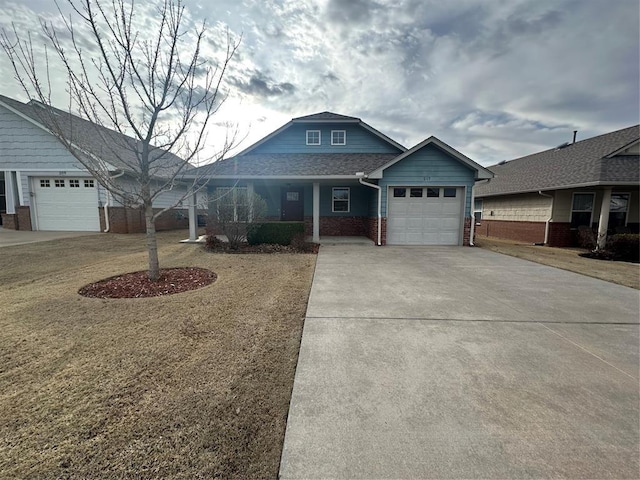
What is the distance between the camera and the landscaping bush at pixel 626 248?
9695 millimetres

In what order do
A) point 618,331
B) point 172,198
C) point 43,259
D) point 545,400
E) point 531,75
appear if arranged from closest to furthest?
point 545,400 → point 618,331 → point 43,259 → point 531,75 → point 172,198

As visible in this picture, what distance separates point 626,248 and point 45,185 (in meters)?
26.1

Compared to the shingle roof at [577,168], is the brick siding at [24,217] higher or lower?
lower

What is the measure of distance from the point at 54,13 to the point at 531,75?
13.0 metres

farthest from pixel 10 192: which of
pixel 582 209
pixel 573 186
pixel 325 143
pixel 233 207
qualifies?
pixel 582 209

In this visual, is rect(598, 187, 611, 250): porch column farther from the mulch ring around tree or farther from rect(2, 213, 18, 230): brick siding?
rect(2, 213, 18, 230): brick siding

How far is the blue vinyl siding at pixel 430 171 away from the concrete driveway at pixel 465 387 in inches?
280

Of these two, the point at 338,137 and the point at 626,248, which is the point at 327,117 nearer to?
the point at 338,137

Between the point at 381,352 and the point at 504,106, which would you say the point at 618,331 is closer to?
the point at 381,352

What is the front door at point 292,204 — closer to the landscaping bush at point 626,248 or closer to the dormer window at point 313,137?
the dormer window at point 313,137

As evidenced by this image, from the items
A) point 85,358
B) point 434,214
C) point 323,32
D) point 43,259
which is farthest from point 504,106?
point 43,259

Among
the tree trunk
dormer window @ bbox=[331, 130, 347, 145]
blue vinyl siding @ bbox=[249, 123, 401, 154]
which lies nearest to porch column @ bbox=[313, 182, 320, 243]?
blue vinyl siding @ bbox=[249, 123, 401, 154]

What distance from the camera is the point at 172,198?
19.5 meters

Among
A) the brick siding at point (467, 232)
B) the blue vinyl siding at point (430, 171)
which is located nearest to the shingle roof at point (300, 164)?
the blue vinyl siding at point (430, 171)
